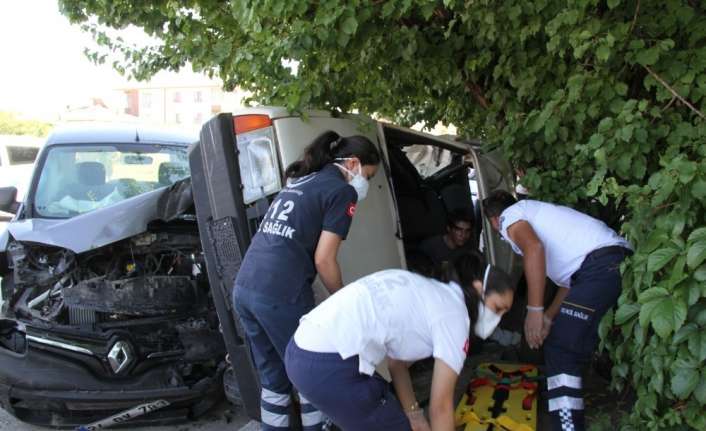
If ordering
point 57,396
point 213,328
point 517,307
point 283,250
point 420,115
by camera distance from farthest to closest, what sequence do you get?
point 420,115 < point 517,307 < point 213,328 < point 57,396 < point 283,250

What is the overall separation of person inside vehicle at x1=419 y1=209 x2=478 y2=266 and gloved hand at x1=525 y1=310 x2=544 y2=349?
1.49m

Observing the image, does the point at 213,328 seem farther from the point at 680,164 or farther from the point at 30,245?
the point at 680,164

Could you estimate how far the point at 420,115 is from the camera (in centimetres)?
614

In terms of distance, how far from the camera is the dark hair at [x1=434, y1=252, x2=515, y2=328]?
7.40 ft

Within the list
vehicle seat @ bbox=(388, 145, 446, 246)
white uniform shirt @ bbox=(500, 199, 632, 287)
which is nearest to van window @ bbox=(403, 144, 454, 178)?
vehicle seat @ bbox=(388, 145, 446, 246)

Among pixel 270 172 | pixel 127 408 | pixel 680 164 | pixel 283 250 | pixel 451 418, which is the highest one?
pixel 680 164

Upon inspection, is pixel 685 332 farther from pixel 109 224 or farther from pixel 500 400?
pixel 109 224

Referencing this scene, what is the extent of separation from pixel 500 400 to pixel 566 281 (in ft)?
2.69

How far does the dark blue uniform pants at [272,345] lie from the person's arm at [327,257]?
0.14 metres

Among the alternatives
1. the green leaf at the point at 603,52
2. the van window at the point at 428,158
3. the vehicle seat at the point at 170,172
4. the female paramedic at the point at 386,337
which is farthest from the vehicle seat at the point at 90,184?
the green leaf at the point at 603,52

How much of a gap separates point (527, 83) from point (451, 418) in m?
2.37

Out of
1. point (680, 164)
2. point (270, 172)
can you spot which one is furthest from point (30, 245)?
point (680, 164)

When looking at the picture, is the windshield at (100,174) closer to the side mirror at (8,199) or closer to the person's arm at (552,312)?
the side mirror at (8,199)

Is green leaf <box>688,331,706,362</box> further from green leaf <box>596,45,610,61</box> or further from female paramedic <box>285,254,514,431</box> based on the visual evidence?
green leaf <box>596,45,610,61</box>
